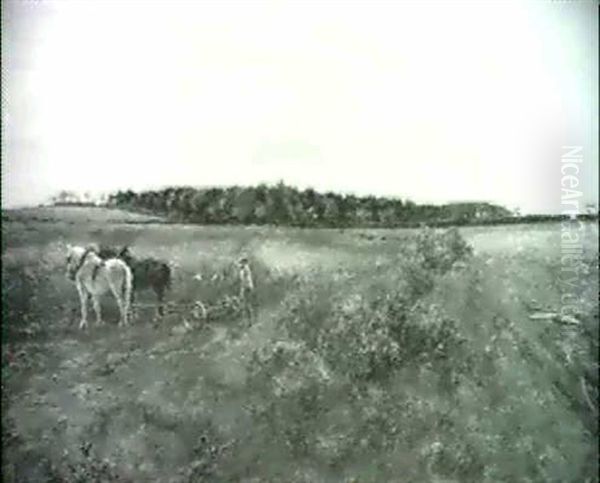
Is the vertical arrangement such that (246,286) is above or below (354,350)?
above

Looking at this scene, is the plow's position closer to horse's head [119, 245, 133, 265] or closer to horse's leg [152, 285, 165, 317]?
horse's leg [152, 285, 165, 317]

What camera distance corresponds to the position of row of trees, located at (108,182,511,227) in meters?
3.18

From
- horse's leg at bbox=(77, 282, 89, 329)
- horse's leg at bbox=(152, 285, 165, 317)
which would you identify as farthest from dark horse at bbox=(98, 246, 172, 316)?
horse's leg at bbox=(77, 282, 89, 329)

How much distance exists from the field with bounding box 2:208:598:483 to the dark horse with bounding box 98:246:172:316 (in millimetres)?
32

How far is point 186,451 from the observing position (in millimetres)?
3141

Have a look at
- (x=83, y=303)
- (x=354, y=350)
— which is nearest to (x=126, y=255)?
(x=83, y=303)

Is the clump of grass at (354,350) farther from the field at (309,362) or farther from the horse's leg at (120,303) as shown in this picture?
the horse's leg at (120,303)

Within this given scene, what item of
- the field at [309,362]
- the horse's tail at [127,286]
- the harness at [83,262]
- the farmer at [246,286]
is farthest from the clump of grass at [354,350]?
the harness at [83,262]

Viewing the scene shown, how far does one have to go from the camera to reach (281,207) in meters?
3.24

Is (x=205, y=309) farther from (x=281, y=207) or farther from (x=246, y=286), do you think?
(x=281, y=207)

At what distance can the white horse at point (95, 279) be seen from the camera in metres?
3.11

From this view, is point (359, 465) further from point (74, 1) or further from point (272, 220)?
point (74, 1)

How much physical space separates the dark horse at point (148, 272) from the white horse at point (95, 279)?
25 millimetres

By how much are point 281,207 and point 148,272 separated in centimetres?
46
